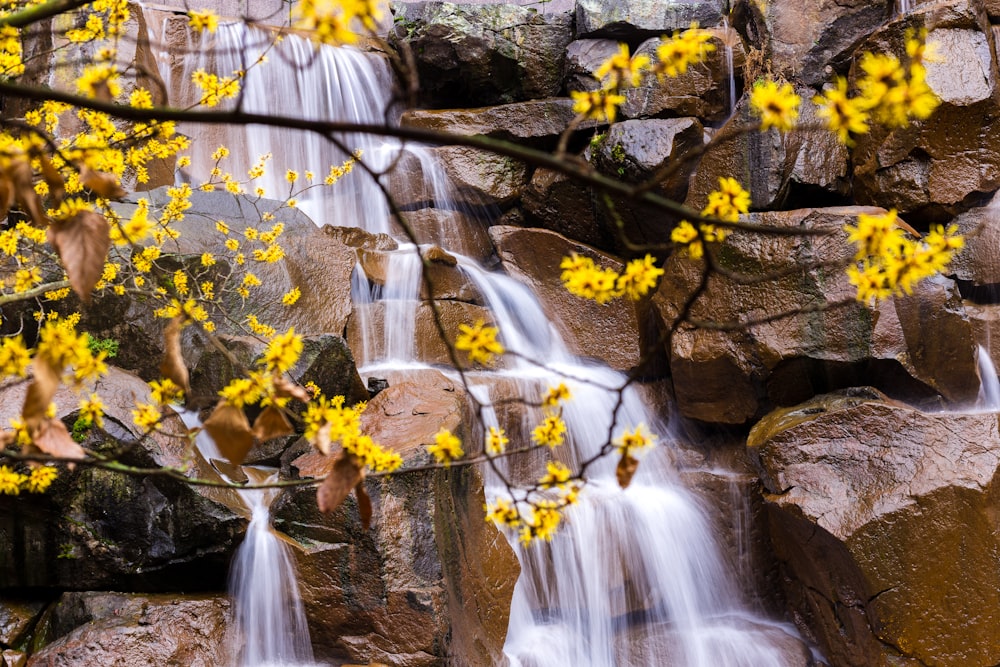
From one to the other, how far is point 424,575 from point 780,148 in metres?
4.67

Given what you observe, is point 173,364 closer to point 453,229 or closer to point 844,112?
point 844,112

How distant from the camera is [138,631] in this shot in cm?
357

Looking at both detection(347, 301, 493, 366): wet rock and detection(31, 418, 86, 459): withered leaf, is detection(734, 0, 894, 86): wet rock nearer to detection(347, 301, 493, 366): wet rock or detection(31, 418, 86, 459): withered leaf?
detection(347, 301, 493, 366): wet rock

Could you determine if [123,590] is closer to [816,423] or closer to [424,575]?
[424,575]

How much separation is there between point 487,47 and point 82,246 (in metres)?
8.42

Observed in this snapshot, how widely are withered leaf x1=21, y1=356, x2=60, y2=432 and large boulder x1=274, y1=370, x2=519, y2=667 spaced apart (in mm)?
2391

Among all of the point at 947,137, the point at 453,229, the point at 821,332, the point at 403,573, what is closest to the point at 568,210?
the point at 453,229

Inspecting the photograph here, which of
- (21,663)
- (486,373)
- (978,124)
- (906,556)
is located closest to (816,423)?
(906,556)

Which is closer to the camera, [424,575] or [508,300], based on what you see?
[424,575]

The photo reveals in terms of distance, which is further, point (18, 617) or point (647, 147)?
point (647, 147)

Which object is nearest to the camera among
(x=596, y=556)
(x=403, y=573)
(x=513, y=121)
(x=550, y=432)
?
(x=550, y=432)

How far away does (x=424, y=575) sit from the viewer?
146 inches

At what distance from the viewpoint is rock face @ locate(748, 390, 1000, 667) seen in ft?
13.3

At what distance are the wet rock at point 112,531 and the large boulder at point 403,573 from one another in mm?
395
